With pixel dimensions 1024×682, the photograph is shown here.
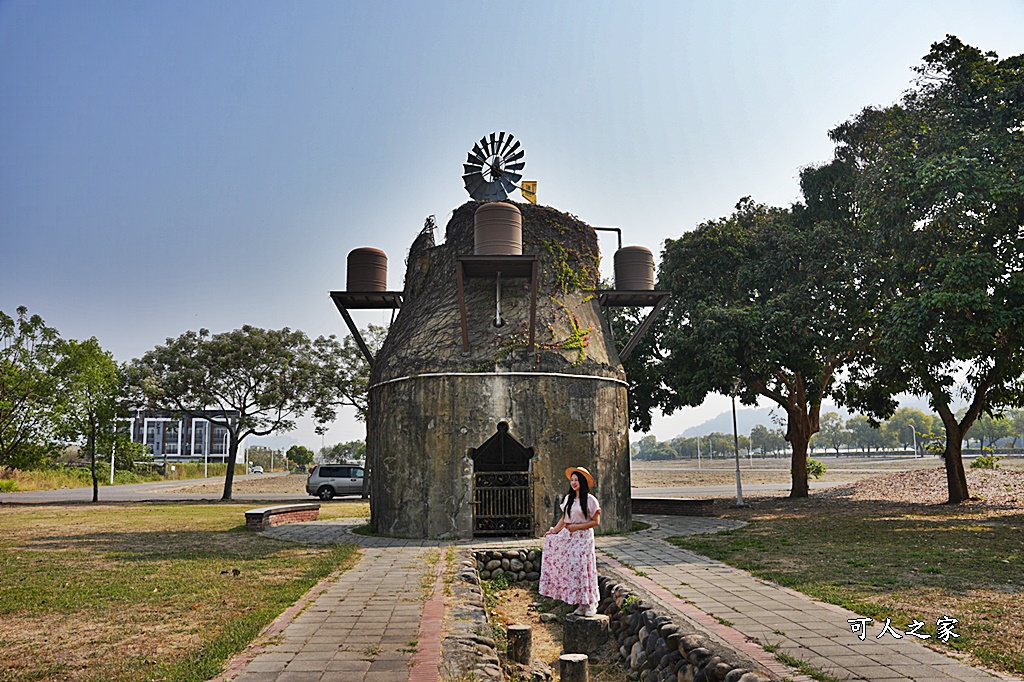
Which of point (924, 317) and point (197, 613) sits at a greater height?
point (924, 317)

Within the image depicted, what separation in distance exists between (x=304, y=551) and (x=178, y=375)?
21.3 metres

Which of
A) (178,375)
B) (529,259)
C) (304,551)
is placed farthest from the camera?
(178,375)

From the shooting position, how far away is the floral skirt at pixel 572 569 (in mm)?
8367

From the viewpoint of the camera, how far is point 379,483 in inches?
633

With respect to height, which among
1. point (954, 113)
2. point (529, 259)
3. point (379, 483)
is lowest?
point (379, 483)

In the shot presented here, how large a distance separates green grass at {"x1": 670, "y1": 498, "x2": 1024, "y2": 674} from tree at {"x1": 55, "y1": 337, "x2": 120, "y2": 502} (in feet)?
90.3

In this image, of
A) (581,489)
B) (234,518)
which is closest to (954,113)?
(581,489)

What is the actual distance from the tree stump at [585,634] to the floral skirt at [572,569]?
363 millimetres

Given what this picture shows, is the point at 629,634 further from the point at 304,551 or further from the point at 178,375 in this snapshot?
the point at 178,375

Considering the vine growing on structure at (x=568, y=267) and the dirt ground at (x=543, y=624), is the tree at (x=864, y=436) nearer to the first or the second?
the vine growing on structure at (x=568, y=267)

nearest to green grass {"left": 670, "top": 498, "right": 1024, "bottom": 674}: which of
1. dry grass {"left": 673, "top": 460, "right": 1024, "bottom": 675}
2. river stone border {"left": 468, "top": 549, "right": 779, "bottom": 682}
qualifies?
dry grass {"left": 673, "top": 460, "right": 1024, "bottom": 675}

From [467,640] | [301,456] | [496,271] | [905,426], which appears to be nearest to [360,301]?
[496,271]

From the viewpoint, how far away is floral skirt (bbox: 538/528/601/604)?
8367 millimetres

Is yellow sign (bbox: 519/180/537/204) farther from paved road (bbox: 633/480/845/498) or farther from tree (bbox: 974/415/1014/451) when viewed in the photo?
tree (bbox: 974/415/1014/451)
